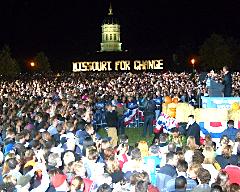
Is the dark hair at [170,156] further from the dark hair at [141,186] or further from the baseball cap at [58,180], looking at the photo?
the baseball cap at [58,180]

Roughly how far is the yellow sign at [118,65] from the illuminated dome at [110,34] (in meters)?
24.5

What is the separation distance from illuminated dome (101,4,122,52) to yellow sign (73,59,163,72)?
24.5 meters

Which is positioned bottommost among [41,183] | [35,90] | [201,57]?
[41,183]

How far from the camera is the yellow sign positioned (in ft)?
386

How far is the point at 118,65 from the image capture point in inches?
4811

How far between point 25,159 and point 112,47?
138337 mm

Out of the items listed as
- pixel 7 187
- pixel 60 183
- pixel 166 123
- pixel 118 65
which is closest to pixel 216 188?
pixel 60 183

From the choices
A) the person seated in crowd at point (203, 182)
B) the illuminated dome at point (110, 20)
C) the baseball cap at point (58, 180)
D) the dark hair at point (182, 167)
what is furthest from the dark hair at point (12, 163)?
the illuminated dome at point (110, 20)

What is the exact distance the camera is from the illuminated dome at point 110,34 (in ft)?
486

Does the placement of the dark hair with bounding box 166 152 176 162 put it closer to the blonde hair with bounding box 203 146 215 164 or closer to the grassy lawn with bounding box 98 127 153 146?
the blonde hair with bounding box 203 146 215 164

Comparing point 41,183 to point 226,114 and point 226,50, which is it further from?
point 226,50

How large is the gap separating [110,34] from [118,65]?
103 ft

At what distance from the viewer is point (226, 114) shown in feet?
53.2

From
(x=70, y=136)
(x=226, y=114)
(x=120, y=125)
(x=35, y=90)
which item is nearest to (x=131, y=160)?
(x=70, y=136)
